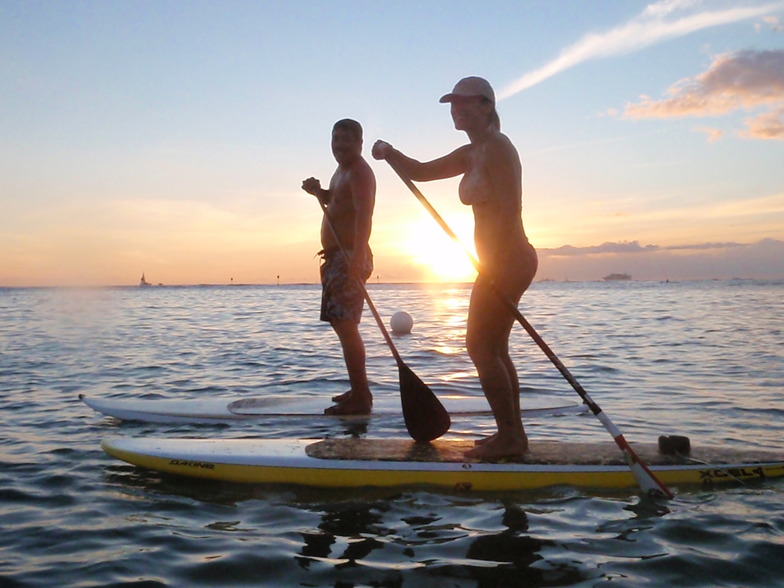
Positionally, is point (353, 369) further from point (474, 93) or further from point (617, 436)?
point (474, 93)

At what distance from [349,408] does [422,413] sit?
165 cm

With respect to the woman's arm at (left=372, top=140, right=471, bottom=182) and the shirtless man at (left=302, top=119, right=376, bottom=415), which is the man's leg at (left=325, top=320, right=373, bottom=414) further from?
the woman's arm at (left=372, top=140, right=471, bottom=182)

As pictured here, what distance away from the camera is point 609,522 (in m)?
3.71

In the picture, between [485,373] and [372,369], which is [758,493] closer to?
[485,373]

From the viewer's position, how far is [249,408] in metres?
6.54

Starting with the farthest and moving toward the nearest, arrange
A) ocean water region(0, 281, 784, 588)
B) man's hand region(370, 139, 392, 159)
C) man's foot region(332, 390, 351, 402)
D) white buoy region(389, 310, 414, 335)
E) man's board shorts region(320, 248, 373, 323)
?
white buoy region(389, 310, 414, 335) → man's foot region(332, 390, 351, 402) → man's board shorts region(320, 248, 373, 323) → man's hand region(370, 139, 392, 159) → ocean water region(0, 281, 784, 588)

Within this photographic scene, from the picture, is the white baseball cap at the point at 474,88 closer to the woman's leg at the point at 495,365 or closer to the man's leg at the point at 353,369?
the woman's leg at the point at 495,365

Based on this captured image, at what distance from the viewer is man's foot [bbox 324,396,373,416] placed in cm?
640

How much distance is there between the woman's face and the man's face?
6.35 ft

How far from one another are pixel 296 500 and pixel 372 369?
640cm

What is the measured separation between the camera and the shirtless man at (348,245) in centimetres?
597

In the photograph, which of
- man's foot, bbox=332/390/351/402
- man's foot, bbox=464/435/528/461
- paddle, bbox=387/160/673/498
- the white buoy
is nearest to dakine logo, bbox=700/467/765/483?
paddle, bbox=387/160/673/498

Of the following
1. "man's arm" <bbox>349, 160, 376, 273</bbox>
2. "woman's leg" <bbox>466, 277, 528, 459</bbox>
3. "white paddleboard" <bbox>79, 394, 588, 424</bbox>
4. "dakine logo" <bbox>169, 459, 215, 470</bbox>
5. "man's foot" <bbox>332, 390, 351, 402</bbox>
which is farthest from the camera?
"man's foot" <bbox>332, 390, 351, 402</bbox>

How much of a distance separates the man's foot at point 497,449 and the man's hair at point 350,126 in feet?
9.82
